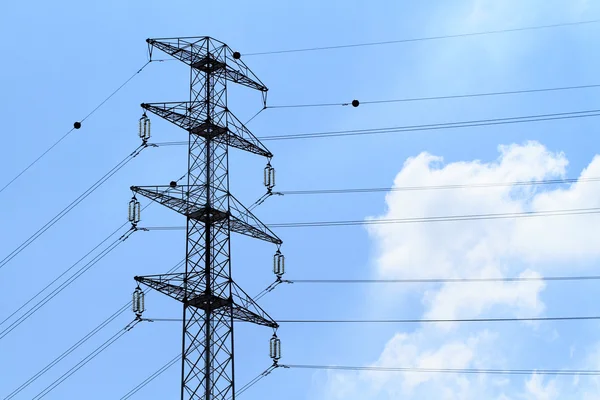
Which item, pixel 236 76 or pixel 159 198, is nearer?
pixel 159 198

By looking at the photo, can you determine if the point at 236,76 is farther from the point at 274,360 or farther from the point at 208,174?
the point at 274,360

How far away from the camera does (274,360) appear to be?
90.4m

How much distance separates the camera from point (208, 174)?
3452 inches

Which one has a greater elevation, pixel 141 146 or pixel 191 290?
pixel 141 146

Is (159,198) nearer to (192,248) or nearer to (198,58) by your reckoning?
(192,248)

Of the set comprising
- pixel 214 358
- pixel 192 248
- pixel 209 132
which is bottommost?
pixel 214 358

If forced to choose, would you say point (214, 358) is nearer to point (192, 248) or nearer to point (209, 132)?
point (192, 248)

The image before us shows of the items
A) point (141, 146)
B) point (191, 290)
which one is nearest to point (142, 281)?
point (191, 290)

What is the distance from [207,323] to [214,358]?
6.03ft

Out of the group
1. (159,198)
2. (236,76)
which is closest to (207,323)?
(159,198)

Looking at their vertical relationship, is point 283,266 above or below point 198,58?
below

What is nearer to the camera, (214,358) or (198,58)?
(214,358)

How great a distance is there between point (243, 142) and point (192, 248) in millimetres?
7067

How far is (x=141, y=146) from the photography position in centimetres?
9069
